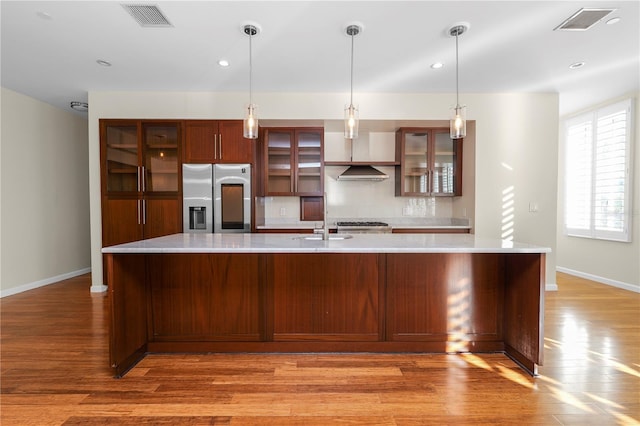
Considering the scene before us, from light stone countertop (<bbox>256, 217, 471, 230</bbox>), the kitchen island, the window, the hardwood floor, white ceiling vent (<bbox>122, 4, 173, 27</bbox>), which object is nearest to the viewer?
the hardwood floor

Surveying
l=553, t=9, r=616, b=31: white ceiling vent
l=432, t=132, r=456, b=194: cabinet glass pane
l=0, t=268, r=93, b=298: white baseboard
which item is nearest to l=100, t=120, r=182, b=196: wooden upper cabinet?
l=0, t=268, r=93, b=298: white baseboard

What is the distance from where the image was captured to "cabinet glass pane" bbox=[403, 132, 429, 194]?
14.1ft

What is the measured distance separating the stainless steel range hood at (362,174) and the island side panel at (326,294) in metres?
2.19

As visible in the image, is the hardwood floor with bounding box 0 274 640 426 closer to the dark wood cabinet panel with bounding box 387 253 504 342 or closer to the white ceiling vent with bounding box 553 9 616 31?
the dark wood cabinet panel with bounding box 387 253 504 342

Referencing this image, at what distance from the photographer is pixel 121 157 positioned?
3.94 metres

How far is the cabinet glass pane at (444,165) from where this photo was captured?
14.0ft

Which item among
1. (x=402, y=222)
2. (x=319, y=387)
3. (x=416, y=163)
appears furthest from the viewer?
(x=402, y=222)

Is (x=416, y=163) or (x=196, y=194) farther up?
(x=416, y=163)

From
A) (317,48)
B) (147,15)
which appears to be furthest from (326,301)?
(147,15)

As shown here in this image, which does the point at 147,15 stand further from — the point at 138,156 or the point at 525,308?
the point at 525,308

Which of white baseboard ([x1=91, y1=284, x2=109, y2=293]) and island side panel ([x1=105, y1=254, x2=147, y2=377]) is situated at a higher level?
island side panel ([x1=105, y1=254, x2=147, y2=377])

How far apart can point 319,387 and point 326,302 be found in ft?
1.83

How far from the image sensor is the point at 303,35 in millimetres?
2693

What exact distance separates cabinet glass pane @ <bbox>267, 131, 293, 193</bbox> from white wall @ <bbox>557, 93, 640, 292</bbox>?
14.9ft
